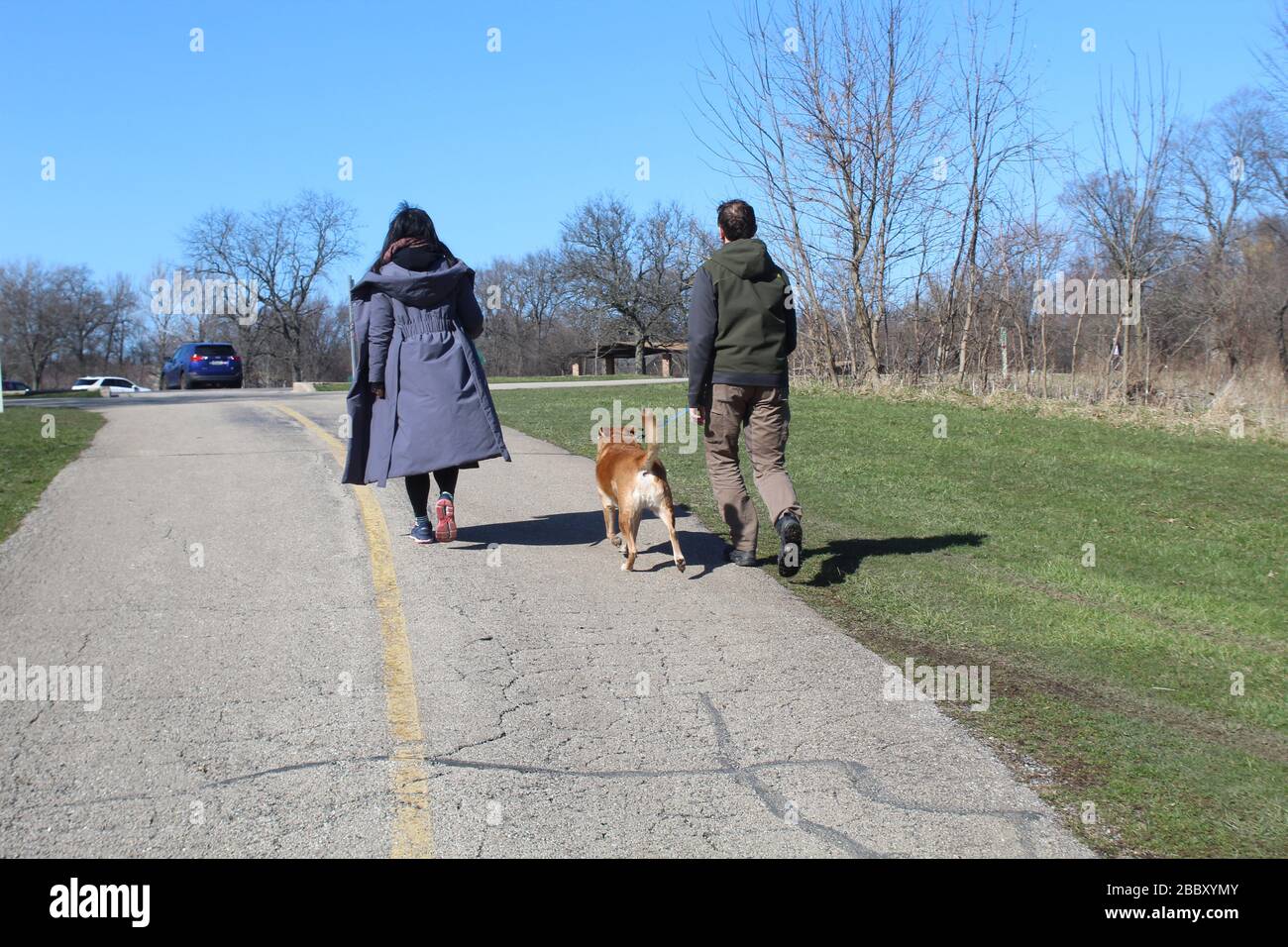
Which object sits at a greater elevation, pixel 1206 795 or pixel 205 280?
pixel 205 280

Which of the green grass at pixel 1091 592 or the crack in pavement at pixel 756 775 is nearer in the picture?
the crack in pavement at pixel 756 775

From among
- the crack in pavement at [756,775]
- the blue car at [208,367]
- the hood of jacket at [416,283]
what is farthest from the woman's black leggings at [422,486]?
the blue car at [208,367]

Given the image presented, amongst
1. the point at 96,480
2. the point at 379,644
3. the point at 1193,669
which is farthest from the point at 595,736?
the point at 96,480

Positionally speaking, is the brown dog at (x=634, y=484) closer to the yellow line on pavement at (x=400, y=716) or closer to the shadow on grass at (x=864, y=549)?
the shadow on grass at (x=864, y=549)

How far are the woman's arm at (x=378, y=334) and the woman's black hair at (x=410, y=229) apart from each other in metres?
0.24

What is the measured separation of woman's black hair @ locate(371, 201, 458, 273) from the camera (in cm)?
764

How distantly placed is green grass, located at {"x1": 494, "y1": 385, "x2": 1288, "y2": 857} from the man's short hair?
2438 millimetres

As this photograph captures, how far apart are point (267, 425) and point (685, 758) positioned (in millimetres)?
13226

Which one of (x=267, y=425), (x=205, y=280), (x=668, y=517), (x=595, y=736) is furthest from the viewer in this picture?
(x=205, y=280)

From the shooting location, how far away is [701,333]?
7.20 metres

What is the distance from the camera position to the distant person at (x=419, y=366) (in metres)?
7.62

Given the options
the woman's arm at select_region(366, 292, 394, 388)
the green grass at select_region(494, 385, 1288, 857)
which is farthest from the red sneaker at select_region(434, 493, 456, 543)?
the green grass at select_region(494, 385, 1288, 857)

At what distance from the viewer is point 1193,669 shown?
5.80 meters
